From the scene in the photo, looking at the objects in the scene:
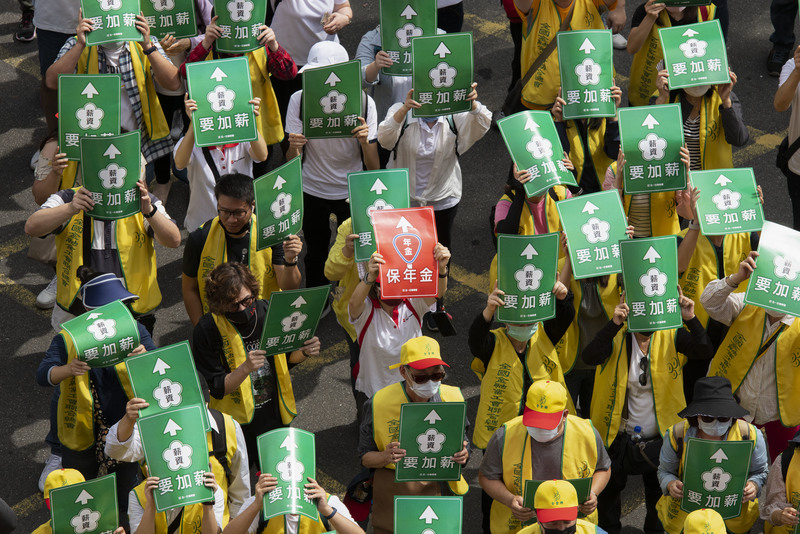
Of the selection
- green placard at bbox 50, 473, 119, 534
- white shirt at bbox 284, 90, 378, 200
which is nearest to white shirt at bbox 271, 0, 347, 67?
white shirt at bbox 284, 90, 378, 200

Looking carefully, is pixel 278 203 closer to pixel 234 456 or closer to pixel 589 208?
pixel 234 456

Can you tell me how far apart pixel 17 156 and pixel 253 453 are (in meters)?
4.90

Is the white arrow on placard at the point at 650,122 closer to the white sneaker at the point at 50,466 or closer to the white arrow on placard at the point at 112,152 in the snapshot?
the white arrow on placard at the point at 112,152

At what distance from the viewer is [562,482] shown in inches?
233

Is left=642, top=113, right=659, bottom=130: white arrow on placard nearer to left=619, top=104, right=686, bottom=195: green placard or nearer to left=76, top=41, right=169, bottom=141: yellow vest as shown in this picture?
left=619, top=104, right=686, bottom=195: green placard

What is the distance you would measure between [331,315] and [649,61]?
3211 millimetres

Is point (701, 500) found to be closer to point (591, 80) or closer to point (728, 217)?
point (728, 217)

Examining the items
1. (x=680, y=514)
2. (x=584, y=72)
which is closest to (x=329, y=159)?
(x=584, y=72)

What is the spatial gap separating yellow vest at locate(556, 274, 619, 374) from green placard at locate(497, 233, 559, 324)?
57cm

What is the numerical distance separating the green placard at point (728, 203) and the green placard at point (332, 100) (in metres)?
2.30

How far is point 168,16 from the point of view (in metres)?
8.66

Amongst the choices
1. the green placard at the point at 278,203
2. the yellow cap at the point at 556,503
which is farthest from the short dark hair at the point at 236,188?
the yellow cap at the point at 556,503

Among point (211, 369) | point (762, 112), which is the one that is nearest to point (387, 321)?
point (211, 369)

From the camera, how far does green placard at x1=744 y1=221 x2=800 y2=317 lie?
6.81m
